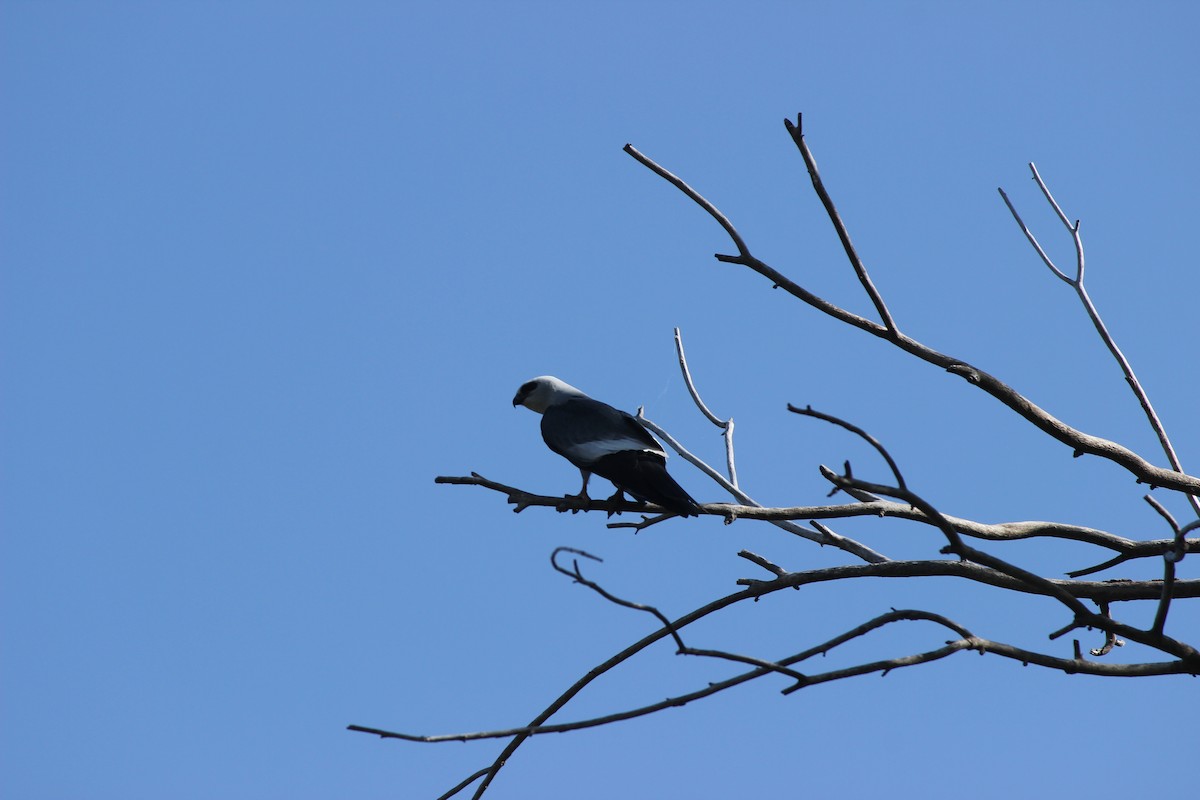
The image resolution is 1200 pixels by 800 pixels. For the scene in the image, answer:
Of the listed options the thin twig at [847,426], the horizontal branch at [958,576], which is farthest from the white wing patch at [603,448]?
the thin twig at [847,426]

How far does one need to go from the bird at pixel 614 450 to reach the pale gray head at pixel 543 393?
884 millimetres

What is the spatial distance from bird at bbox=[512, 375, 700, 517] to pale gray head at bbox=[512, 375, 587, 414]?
34.8 inches

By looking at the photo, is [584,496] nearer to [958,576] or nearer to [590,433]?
[590,433]

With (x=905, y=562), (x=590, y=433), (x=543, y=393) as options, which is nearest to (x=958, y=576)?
(x=905, y=562)

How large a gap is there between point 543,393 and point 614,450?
8.81 ft

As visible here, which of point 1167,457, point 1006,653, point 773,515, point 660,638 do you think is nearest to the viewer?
point 1006,653

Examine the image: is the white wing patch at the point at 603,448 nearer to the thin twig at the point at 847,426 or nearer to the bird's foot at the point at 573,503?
the bird's foot at the point at 573,503

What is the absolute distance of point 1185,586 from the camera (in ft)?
17.7

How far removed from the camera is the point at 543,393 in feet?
32.3

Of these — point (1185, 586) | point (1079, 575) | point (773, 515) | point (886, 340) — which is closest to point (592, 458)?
point (773, 515)

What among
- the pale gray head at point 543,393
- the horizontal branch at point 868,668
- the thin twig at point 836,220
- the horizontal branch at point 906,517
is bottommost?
the horizontal branch at point 868,668

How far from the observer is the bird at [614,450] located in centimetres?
651

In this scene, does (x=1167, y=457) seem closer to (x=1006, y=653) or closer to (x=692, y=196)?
(x=1006, y=653)

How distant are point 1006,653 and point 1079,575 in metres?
1.72
